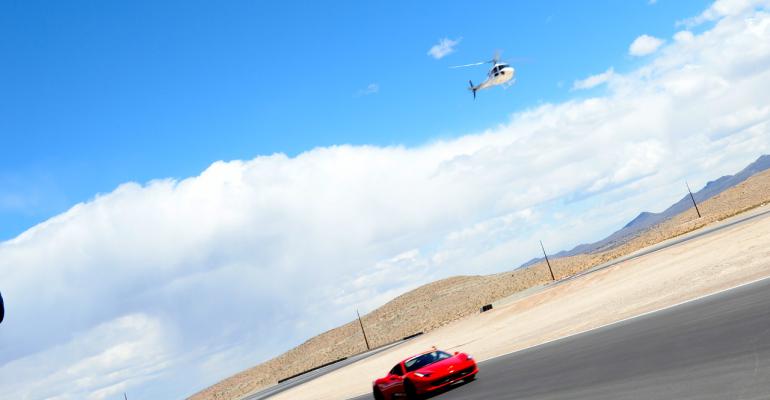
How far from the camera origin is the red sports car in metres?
20.0

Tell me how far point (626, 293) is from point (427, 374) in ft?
53.5

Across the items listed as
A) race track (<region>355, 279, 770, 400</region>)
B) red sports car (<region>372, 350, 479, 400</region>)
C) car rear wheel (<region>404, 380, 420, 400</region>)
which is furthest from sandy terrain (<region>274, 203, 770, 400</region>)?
race track (<region>355, 279, 770, 400</region>)

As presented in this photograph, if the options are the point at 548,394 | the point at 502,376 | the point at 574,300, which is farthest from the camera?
the point at 574,300

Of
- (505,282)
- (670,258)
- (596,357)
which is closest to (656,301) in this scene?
(596,357)

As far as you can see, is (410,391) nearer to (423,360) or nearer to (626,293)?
(423,360)

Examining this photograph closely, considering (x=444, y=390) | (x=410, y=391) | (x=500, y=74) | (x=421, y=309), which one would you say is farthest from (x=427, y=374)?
(x=421, y=309)

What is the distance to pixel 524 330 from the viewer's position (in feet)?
112

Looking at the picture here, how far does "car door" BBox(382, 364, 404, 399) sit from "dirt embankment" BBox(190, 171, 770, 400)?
231 ft

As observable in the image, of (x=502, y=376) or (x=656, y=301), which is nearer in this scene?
(x=502, y=376)

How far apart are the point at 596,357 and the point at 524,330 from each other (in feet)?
58.7

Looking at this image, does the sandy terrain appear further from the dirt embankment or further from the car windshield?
the dirt embankment

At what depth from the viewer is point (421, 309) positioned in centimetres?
12381

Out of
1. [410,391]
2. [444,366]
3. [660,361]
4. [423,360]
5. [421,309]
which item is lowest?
[660,361]

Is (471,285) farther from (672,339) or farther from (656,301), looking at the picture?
(672,339)
